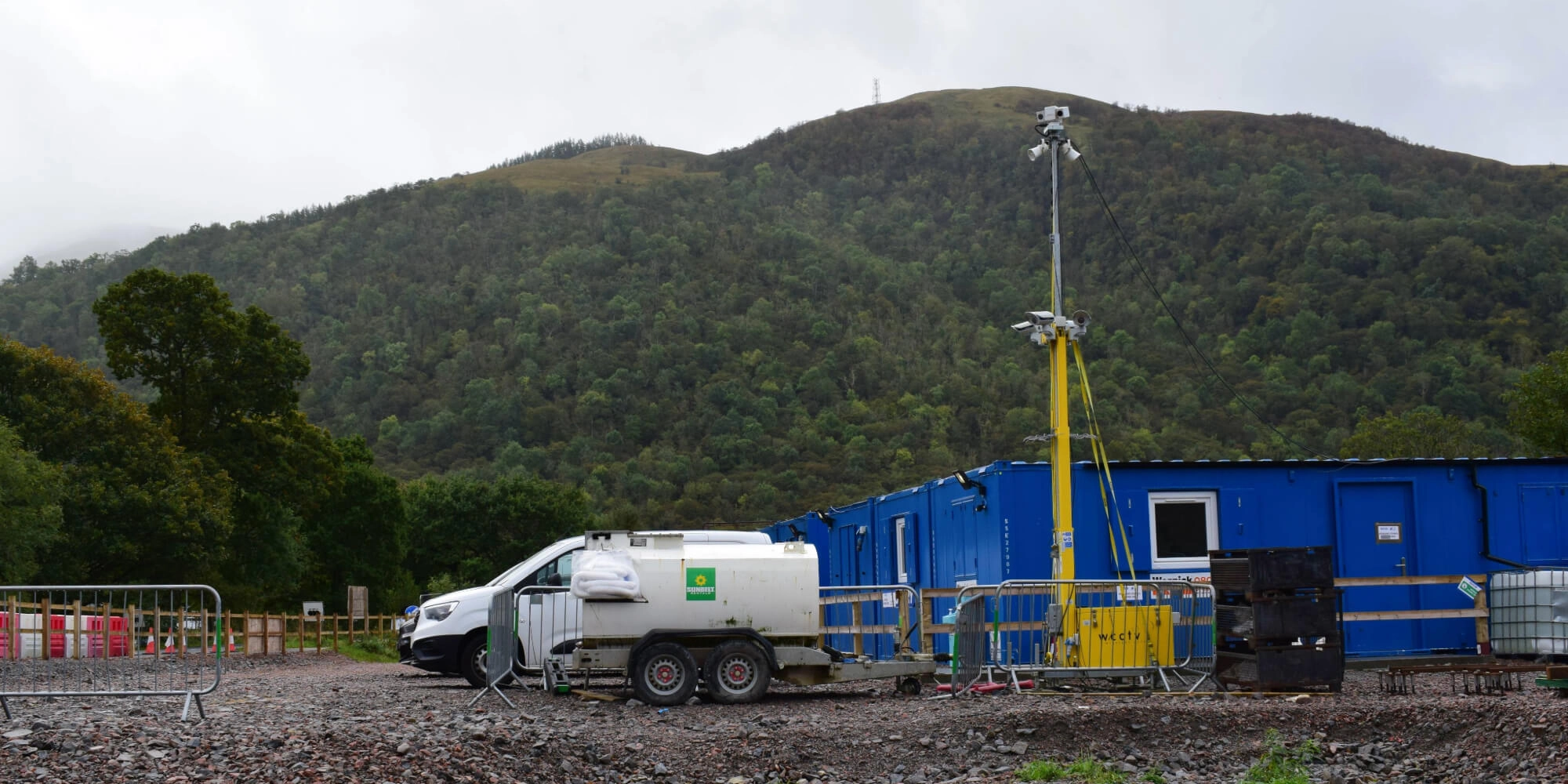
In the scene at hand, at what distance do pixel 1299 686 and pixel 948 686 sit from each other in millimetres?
3593

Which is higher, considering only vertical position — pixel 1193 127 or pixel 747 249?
pixel 1193 127

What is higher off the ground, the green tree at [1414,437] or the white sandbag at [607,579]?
the green tree at [1414,437]

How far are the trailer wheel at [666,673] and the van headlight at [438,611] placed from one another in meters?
4.41

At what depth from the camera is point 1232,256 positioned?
322 feet

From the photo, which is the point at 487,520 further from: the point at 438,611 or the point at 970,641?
the point at 970,641

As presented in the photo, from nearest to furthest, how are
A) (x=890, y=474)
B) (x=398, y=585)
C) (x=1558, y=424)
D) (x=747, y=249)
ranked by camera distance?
(x=1558, y=424) → (x=398, y=585) → (x=890, y=474) → (x=747, y=249)

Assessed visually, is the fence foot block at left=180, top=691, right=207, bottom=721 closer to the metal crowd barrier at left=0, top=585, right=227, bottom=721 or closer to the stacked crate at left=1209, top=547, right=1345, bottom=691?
the metal crowd barrier at left=0, top=585, right=227, bottom=721

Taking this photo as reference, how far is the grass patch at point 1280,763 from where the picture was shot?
9.59 metres

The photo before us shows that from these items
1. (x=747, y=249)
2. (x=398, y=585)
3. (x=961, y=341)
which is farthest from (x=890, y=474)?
(x=747, y=249)

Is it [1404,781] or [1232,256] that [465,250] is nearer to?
[1232,256]

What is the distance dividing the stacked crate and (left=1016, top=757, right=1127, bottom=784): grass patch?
4164 mm

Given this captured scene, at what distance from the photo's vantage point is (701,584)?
14.4 meters

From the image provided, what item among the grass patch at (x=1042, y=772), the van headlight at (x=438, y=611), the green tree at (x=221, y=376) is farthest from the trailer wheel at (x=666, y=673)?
the green tree at (x=221, y=376)

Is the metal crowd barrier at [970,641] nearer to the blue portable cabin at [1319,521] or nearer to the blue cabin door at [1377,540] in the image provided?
the blue portable cabin at [1319,521]
